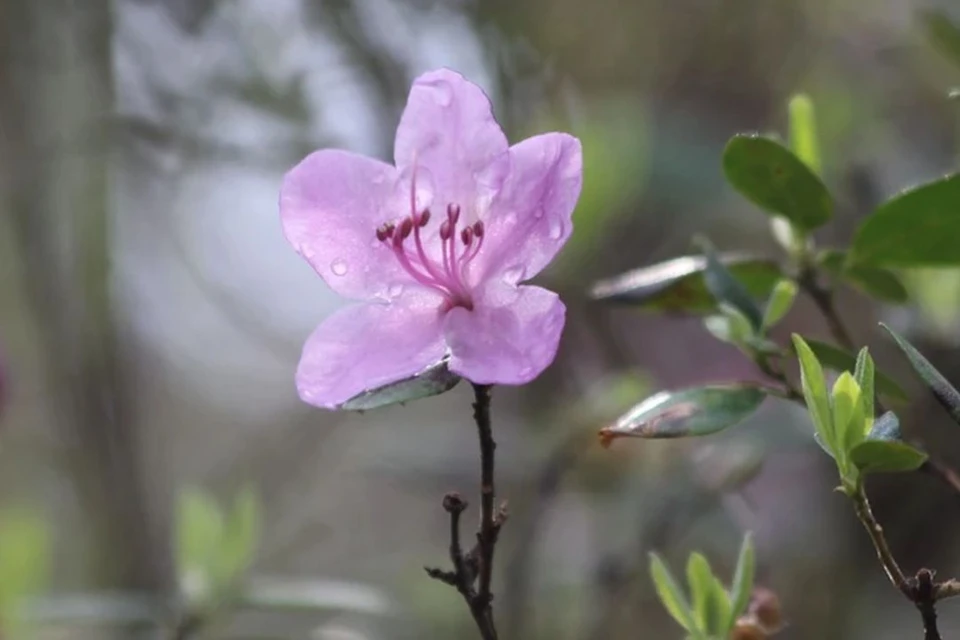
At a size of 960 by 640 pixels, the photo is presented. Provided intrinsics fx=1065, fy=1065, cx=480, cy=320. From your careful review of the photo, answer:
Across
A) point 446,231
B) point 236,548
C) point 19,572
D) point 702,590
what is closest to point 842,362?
point 702,590

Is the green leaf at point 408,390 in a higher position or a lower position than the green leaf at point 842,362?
higher

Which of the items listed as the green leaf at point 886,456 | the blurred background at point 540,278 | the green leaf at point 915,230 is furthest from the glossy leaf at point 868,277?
the blurred background at point 540,278

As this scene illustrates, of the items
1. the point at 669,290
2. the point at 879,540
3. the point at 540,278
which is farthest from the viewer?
the point at 540,278

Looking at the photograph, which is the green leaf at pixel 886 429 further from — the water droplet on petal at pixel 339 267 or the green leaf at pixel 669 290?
the water droplet on petal at pixel 339 267

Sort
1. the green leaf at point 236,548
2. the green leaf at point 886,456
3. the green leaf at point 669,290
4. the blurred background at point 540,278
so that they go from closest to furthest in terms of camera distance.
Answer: the green leaf at point 886,456, the green leaf at point 669,290, the green leaf at point 236,548, the blurred background at point 540,278

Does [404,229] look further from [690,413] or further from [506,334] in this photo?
[690,413]

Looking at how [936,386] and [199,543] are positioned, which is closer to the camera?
[936,386]

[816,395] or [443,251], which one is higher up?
[443,251]
